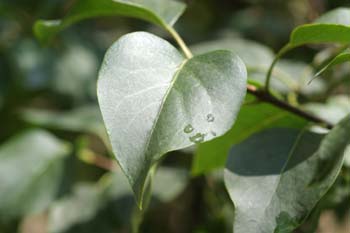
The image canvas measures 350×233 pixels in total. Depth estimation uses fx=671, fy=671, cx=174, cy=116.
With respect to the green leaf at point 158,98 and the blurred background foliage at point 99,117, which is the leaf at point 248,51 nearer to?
the blurred background foliage at point 99,117

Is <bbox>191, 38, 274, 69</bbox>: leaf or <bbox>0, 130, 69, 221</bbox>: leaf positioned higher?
<bbox>191, 38, 274, 69</bbox>: leaf

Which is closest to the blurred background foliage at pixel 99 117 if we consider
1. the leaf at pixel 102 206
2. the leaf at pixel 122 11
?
the leaf at pixel 102 206

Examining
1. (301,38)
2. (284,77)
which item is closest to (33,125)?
(284,77)

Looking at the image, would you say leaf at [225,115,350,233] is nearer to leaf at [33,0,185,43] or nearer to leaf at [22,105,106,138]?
leaf at [33,0,185,43]

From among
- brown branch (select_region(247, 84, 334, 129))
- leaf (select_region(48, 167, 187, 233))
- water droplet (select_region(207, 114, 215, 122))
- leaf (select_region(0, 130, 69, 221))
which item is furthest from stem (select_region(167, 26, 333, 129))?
leaf (select_region(0, 130, 69, 221))

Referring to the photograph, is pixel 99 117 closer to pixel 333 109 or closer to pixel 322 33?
pixel 333 109
